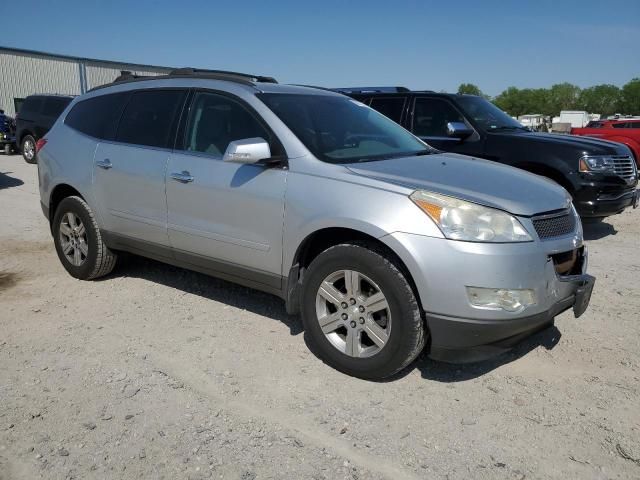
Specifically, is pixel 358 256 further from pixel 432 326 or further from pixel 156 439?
pixel 156 439

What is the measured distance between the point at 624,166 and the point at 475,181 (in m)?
4.89

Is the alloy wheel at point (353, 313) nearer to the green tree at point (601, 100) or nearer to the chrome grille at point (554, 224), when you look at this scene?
the chrome grille at point (554, 224)

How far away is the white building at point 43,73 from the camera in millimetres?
30031

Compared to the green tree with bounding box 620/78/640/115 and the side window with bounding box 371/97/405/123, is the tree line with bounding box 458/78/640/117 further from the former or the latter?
the side window with bounding box 371/97/405/123

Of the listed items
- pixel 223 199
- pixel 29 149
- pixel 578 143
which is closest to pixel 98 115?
pixel 223 199

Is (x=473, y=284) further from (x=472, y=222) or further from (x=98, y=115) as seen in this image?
(x=98, y=115)

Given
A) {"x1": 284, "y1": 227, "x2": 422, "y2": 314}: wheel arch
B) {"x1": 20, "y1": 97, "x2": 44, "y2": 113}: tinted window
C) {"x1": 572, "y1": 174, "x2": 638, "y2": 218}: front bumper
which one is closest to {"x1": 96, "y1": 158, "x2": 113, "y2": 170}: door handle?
{"x1": 284, "y1": 227, "x2": 422, "y2": 314}: wheel arch

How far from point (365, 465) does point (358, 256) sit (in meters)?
1.12

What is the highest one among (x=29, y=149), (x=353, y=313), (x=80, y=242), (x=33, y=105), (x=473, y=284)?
(x=33, y=105)

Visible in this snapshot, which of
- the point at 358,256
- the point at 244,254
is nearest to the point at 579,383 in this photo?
the point at 358,256

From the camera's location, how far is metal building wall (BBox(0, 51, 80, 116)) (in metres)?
29.9

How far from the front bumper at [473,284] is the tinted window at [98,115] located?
9.65 ft

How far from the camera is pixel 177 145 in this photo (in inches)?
167

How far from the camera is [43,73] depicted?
3198 centimetres
